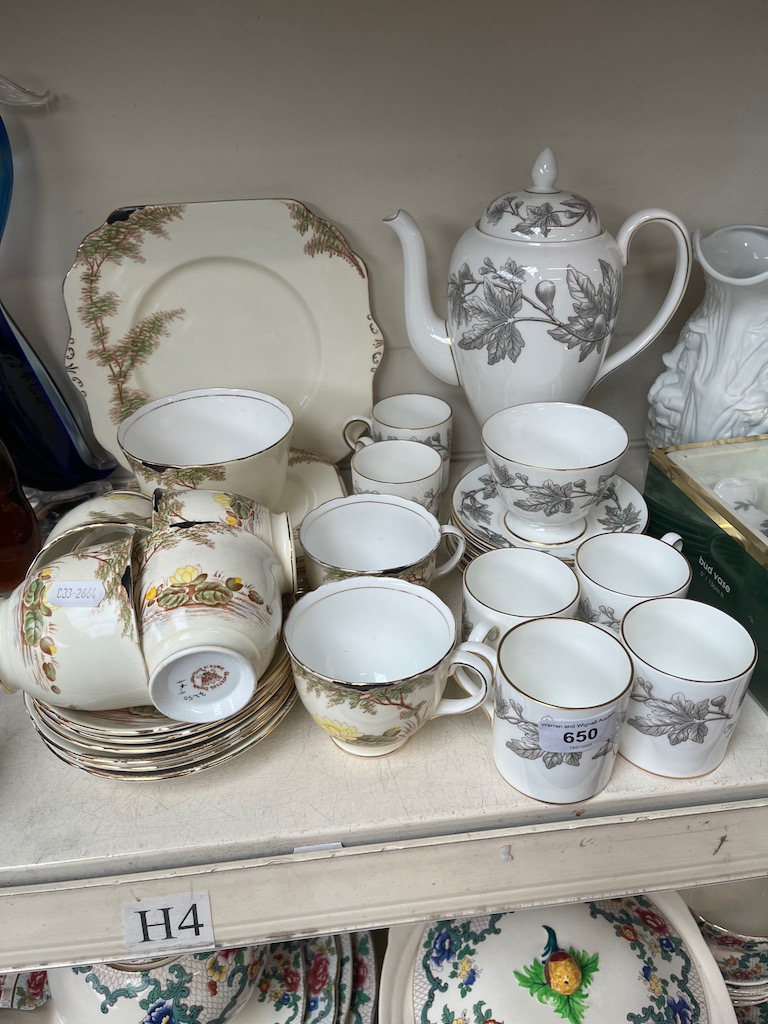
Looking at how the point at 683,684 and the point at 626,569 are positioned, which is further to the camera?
the point at 626,569

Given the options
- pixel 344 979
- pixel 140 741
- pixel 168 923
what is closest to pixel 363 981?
pixel 344 979

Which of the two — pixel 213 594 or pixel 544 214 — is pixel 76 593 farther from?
pixel 544 214

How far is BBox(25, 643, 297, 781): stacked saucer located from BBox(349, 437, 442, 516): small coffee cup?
0.87 feet

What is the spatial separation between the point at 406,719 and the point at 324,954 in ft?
1.45

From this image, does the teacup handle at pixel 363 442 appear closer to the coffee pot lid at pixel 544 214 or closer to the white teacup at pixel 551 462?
the white teacup at pixel 551 462

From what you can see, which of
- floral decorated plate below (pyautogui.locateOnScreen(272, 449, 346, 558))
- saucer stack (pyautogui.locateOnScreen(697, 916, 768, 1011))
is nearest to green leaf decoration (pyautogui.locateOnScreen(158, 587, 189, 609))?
floral decorated plate below (pyautogui.locateOnScreen(272, 449, 346, 558))

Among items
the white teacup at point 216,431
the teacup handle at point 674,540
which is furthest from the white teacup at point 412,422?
the teacup handle at point 674,540

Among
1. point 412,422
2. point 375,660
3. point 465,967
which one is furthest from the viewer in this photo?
point 412,422

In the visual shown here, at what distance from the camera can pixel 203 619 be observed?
490mm

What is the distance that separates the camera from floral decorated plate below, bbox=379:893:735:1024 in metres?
0.72

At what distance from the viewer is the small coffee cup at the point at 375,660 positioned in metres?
0.53

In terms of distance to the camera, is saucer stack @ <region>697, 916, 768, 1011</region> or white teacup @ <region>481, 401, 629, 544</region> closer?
white teacup @ <region>481, 401, 629, 544</region>

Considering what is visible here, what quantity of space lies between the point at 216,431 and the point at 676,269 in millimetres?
473

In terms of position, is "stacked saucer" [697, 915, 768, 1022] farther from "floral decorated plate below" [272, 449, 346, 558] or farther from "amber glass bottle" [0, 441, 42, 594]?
"amber glass bottle" [0, 441, 42, 594]
